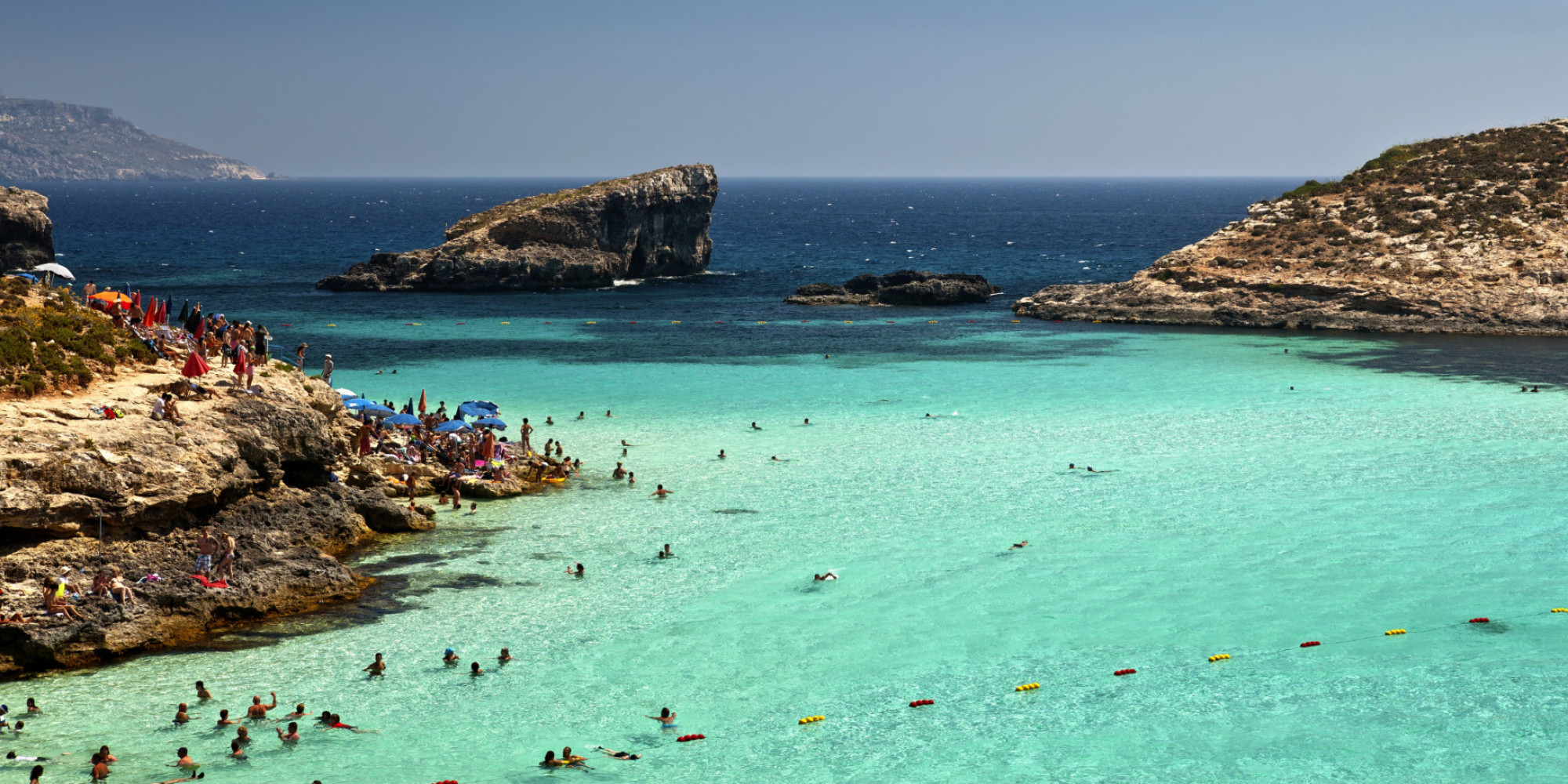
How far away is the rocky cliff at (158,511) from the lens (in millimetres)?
23891

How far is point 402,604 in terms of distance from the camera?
1062 inches

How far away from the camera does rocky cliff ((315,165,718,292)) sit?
9331cm

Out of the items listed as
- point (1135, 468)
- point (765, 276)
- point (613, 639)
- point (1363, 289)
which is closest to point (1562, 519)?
point (1135, 468)

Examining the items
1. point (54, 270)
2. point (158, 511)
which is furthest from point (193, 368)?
point (54, 270)

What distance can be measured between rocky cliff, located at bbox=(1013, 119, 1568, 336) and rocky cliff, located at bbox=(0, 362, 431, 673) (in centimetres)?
5674

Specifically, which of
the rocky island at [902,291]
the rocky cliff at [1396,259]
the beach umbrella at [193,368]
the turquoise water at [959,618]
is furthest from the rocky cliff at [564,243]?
the beach umbrella at [193,368]

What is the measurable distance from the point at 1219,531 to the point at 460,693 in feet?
65.3

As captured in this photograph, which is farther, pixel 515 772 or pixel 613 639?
pixel 613 639

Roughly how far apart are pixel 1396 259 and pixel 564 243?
5816 cm

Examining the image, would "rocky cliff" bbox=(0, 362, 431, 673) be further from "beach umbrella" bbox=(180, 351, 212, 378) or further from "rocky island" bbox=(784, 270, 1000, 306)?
"rocky island" bbox=(784, 270, 1000, 306)

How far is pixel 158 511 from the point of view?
26.2m

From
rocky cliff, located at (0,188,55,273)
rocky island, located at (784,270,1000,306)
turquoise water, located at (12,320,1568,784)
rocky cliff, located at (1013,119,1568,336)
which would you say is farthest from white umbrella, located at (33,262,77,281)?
rocky cliff, located at (1013,119,1568,336)

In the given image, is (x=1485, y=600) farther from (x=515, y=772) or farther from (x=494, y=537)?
(x=494, y=537)

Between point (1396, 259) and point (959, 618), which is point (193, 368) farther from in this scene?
point (1396, 259)
